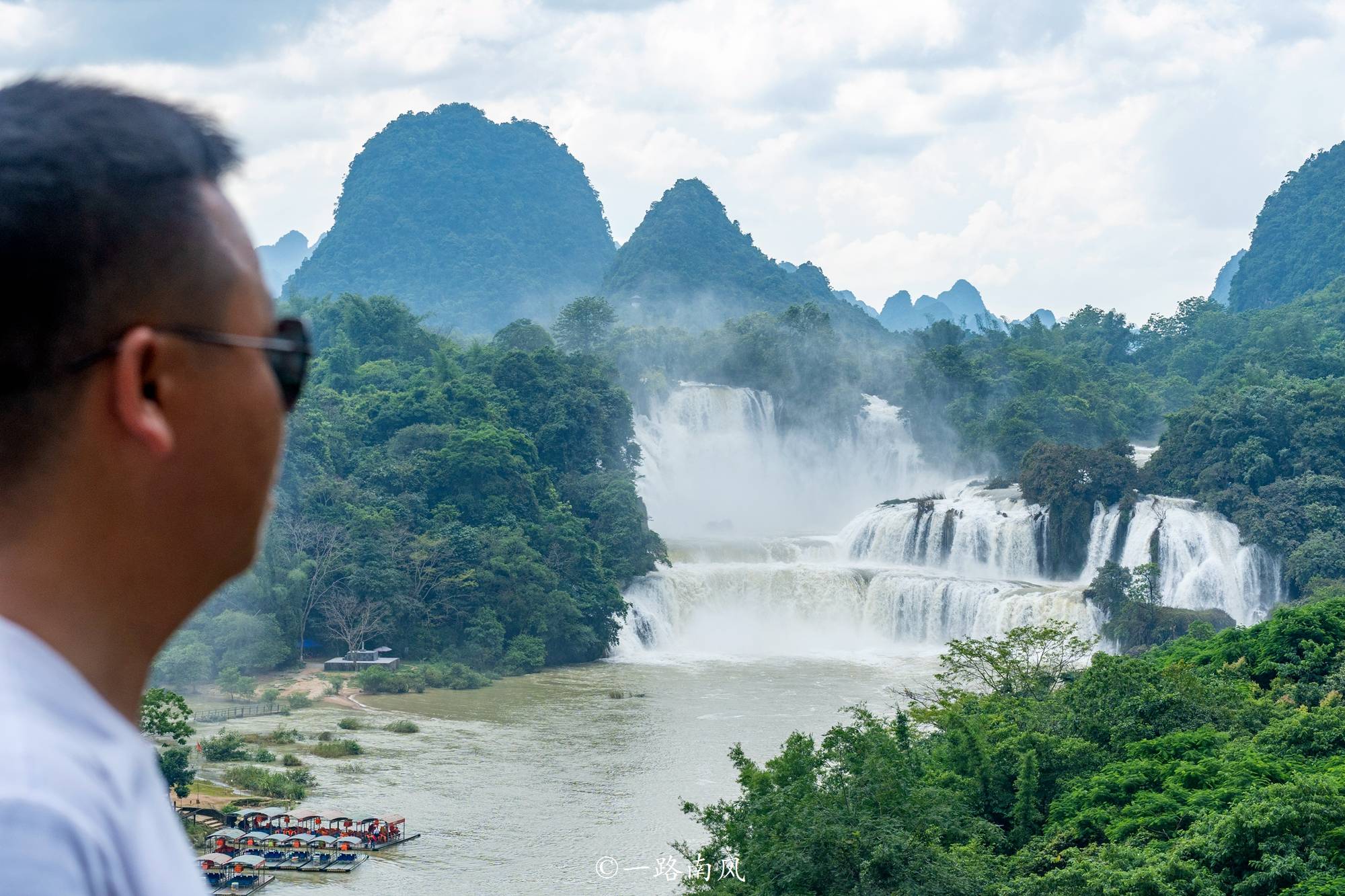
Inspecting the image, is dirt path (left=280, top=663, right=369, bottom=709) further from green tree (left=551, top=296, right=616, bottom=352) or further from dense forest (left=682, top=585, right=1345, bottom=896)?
green tree (left=551, top=296, right=616, bottom=352)

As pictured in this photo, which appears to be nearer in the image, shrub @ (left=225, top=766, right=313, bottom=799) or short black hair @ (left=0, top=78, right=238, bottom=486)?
short black hair @ (left=0, top=78, right=238, bottom=486)

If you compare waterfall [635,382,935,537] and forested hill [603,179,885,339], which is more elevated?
forested hill [603,179,885,339]

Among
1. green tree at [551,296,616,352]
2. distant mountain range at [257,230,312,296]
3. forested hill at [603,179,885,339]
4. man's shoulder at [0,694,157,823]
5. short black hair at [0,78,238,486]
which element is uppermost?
distant mountain range at [257,230,312,296]

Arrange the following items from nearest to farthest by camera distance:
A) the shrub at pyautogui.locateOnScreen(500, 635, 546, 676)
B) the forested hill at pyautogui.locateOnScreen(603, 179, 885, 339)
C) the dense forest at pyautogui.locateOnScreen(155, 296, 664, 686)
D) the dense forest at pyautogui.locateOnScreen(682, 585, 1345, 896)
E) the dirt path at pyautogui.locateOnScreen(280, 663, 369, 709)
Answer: the dense forest at pyautogui.locateOnScreen(682, 585, 1345, 896) → the dirt path at pyautogui.locateOnScreen(280, 663, 369, 709) → the dense forest at pyautogui.locateOnScreen(155, 296, 664, 686) → the shrub at pyautogui.locateOnScreen(500, 635, 546, 676) → the forested hill at pyautogui.locateOnScreen(603, 179, 885, 339)

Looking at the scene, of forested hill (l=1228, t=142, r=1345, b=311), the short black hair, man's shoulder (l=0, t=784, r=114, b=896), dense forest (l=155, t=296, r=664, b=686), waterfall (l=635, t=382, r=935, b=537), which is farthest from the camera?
forested hill (l=1228, t=142, r=1345, b=311)

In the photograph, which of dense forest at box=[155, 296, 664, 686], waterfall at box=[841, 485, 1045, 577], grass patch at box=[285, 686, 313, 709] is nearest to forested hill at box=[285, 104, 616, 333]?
dense forest at box=[155, 296, 664, 686]

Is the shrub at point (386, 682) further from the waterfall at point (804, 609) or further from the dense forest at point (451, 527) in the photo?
the waterfall at point (804, 609)

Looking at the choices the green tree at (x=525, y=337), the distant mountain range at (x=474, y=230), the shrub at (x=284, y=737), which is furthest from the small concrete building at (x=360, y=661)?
the distant mountain range at (x=474, y=230)

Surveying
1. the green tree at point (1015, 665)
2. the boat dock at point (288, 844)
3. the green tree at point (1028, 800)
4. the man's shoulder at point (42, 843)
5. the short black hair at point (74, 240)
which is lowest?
the boat dock at point (288, 844)
